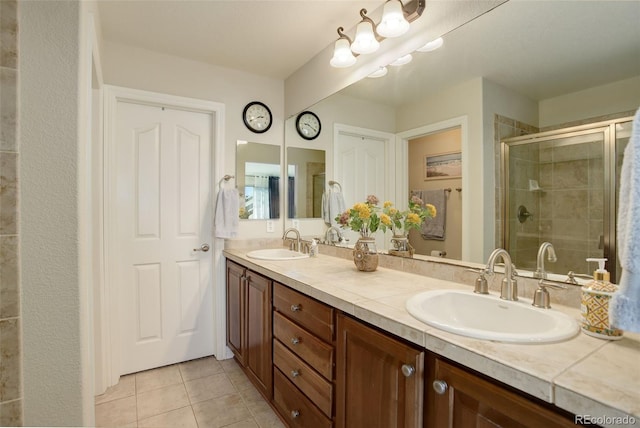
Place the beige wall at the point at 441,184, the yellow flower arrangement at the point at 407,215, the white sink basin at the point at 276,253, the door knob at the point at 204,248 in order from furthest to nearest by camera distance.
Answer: the door knob at the point at 204,248
the white sink basin at the point at 276,253
the yellow flower arrangement at the point at 407,215
the beige wall at the point at 441,184

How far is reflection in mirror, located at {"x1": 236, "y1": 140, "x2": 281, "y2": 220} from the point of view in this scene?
2645 millimetres

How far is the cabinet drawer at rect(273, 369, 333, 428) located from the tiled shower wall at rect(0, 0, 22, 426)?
1.05 meters

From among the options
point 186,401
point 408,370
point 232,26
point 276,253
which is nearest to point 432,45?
point 232,26

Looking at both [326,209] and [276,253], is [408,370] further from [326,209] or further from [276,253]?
[276,253]

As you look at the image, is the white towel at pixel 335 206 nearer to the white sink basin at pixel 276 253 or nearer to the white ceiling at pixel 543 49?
the white sink basin at pixel 276 253

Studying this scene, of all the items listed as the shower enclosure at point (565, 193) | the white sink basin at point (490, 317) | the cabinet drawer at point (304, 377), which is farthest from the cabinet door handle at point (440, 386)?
the shower enclosure at point (565, 193)

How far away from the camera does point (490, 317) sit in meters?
1.15

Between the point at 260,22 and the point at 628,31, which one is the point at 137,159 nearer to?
the point at 260,22

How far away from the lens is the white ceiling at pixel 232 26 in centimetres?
181

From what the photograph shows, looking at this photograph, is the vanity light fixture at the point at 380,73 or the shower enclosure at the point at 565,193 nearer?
the shower enclosure at the point at 565,193

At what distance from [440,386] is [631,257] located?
53 cm

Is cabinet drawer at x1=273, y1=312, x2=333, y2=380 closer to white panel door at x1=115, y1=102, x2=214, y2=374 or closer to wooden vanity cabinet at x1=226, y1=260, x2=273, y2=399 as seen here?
wooden vanity cabinet at x1=226, y1=260, x2=273, y2=399

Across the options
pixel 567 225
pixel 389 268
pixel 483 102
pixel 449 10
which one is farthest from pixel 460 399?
pixel 449 10

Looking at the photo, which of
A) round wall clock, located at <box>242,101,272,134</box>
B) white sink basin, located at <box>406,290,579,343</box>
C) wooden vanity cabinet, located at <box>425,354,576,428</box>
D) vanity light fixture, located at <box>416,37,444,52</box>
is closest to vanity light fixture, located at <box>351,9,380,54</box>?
vanity light fixture, located at <box>416,37,444,52</box>
